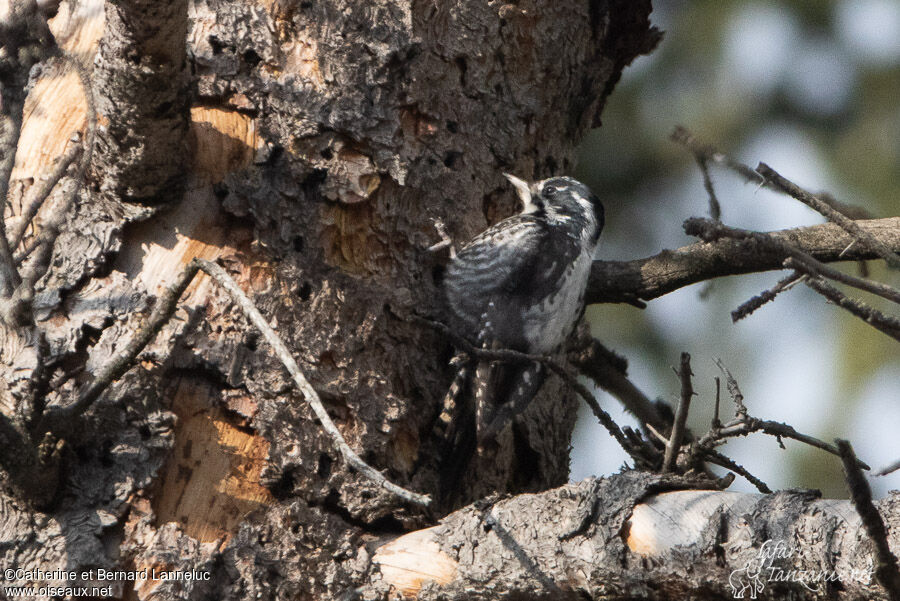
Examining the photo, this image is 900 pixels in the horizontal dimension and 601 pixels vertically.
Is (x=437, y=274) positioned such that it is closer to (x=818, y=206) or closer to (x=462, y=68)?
(x=462, y=68)

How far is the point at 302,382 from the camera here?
1602 mm

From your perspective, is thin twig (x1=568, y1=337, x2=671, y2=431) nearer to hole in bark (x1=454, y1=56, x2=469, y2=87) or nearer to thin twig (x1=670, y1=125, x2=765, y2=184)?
hole in bark (x1=454, y1=56, x2=469, y2=87)

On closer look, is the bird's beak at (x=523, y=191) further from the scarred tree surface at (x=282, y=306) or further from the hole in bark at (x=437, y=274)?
the hole in bark at (x=437, y=274)

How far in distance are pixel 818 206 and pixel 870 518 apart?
0.50 meters

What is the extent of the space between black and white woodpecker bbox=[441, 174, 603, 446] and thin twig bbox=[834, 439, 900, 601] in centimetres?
172

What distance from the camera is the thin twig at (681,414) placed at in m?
1.97

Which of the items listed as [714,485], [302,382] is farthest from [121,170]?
[714,485]

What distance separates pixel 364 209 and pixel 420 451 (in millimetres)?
696

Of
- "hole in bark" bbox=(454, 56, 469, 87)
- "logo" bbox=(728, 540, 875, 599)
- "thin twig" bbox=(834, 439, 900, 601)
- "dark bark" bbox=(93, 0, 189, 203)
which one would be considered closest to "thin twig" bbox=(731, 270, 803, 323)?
"thin twig" bbox=(834, 439, 900, 601)

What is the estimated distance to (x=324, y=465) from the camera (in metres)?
2.31

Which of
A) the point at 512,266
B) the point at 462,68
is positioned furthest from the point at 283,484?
the point at 512,266

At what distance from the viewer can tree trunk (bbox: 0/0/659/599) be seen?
210 centimetres

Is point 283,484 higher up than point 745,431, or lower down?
lower down

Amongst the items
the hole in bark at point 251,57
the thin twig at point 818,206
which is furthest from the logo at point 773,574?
the hole in bark at point 251,57
